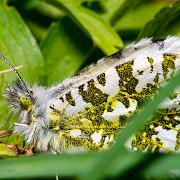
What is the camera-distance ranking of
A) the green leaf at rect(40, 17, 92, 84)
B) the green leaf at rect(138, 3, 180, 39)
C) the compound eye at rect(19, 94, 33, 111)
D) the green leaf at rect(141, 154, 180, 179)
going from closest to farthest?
1. the green leaf at rect(141, 154, 180, 179)
2. the compound eye at rect(19, 94, 33, 111)
3. the green leaf at rect(138, 3, 180, 39)
4. the green leaf at rect(40, 17, 92, 84)

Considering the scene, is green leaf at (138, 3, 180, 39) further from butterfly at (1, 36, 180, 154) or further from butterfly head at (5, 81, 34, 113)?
butterfly head at (5, 81, 34, 113)

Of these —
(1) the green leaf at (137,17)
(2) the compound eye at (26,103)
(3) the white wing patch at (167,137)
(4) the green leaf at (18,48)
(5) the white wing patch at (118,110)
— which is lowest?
(3) the white wing patch at (167,137)

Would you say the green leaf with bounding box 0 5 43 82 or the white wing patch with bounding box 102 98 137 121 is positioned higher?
the green leaf with bounding box 0 5 43 82

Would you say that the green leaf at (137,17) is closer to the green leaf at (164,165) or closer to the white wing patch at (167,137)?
the white wing patch at (167,137)

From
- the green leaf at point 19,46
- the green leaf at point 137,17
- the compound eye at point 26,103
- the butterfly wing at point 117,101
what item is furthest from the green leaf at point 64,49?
the butterfly wing at point 117,101

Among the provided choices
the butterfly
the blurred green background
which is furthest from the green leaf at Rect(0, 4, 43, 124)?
the butterfly

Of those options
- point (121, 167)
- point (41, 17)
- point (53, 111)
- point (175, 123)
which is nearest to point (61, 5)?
point (41, 17)

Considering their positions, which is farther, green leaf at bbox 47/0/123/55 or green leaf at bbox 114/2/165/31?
green leaf at bbox 114/2/165/31

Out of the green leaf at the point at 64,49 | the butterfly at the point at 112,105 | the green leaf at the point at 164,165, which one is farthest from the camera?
the green leaf at the point at 64,49

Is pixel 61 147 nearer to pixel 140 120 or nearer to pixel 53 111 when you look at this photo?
pixel 53 111
